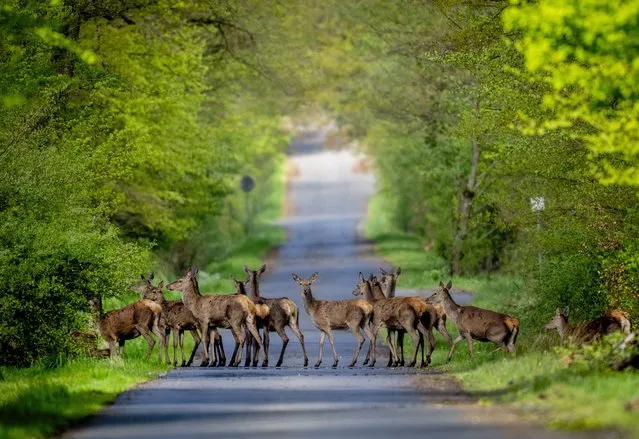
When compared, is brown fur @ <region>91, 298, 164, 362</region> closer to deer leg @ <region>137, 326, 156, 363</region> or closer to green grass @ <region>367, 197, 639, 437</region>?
deer leg @ <region>137, 326, 156, 363</region>

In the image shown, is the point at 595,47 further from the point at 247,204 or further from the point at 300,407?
the point at 247,204

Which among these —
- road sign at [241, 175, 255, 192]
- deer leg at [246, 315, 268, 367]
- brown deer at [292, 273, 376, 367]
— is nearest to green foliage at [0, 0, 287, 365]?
deer leg at [246, 315, 268, 367]

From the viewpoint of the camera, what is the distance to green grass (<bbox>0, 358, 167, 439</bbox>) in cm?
1842

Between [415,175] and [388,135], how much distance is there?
1.84m

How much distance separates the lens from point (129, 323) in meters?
29.8

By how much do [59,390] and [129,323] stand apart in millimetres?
8351

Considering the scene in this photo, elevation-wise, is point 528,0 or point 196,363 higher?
point 528,0

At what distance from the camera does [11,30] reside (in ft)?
85.4

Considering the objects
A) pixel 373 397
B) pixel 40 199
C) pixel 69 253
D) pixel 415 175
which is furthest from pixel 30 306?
pixel 415 175

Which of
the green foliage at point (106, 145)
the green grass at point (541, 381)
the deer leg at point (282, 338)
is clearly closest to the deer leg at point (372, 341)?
the green grass at point (541, 381)

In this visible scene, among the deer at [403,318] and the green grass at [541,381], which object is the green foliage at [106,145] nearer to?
the deer at [403,318]

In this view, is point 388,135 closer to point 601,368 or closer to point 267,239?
point 267,239

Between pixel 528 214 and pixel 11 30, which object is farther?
pixel 528 214

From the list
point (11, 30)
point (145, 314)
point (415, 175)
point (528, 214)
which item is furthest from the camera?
point (415, 175)
